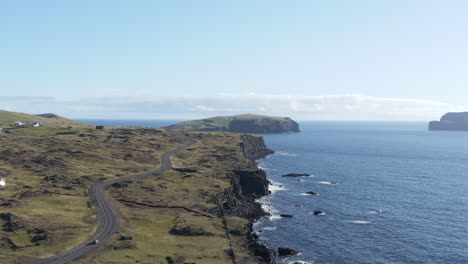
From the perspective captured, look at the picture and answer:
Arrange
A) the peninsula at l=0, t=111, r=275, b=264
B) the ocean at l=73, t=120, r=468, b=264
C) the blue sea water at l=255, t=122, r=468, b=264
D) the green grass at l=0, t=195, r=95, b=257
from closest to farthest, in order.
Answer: the green grass at l=0, t=195, r=95, b=257 → the peninsula at l=0, t=111, r=275, b=264 → the ocean at l=73, t=120, r=468, b=264 → the blue sea water at l=255, t=122, r=468, b=264

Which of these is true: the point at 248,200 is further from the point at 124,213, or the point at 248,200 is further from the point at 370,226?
the point at 124,213

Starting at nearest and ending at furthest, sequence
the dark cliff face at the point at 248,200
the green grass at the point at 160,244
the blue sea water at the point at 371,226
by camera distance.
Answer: the green grass at the point at 160,244 < the dark cliff face at the point at 248,200 < the blue sea water at the point at 371,226

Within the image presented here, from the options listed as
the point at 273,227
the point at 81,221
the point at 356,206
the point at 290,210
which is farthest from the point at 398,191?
the point at 81,221

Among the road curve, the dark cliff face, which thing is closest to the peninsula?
the road curve

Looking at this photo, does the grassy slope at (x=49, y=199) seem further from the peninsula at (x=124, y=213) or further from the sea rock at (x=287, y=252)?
the sea rock at (x=287, y=252)

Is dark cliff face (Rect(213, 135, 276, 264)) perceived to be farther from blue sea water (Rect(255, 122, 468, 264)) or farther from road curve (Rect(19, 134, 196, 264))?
road curve (Rect(19, 134, 196, 264))

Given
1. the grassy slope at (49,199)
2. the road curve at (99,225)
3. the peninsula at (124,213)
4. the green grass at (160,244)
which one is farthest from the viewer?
the grassy slope at (49,199)

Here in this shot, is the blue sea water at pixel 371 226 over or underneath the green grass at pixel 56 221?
underneath

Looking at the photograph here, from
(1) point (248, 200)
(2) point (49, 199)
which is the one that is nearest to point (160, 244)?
(2) point (49, 199)

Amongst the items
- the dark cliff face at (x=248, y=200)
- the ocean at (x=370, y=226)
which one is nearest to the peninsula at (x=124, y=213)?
the dark cliff face at (x=248, y=200)

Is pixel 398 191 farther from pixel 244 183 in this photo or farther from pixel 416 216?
pixel 244 183

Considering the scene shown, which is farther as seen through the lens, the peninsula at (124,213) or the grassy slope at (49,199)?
the grassy slope at (49,199)
